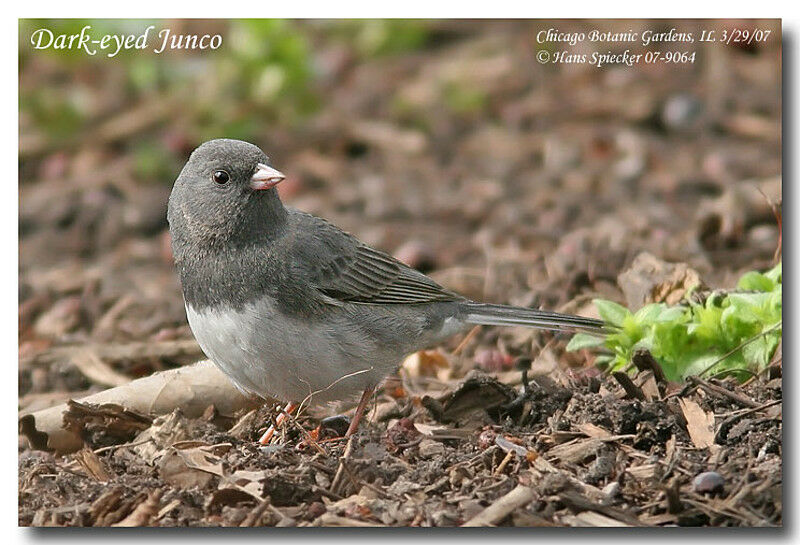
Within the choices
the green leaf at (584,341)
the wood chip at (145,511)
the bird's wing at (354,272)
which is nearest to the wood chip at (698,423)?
the green leaf at (584,341)

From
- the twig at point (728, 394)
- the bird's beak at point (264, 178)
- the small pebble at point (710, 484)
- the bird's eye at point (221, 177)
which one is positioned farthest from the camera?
the bird's eye at point (221, 177)

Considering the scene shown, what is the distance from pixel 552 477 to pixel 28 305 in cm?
335

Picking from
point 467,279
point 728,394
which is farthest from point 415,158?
point 728,394

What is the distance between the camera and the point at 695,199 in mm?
6668

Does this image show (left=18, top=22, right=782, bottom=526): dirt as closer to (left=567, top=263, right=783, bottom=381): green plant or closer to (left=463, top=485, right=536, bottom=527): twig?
(left=463, top=485, right=536, bottom=527): twig

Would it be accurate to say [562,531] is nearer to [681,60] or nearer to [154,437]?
[154,437]

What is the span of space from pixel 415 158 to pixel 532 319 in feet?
9.09

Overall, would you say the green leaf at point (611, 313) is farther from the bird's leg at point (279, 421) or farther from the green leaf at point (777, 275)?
the bird's leg at point (279, 421)

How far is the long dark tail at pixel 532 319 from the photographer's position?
4711 millimetres

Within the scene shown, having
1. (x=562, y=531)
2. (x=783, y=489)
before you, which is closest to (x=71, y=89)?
(x=562, y=531)

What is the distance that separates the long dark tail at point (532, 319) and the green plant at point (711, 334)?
0.12 metres

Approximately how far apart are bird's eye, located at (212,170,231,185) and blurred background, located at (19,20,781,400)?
1.30 m
